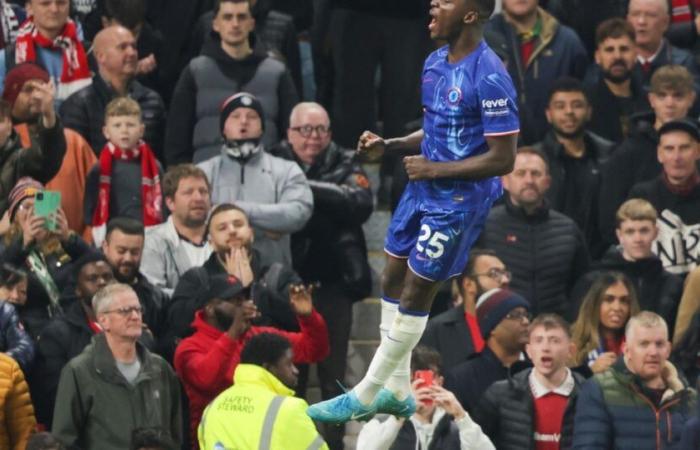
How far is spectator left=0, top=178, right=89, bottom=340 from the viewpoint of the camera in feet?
45.2

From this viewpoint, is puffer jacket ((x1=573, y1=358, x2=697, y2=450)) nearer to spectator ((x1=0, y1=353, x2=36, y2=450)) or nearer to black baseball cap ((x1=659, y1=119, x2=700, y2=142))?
black baseball cap ((x1=659, y1=119, x2=700, y2=142))

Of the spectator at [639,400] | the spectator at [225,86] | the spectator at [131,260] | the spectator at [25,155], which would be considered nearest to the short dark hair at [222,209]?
the spectator at [131,260]

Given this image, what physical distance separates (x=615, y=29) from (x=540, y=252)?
256cm

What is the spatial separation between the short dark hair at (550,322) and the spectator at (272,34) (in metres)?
4.03

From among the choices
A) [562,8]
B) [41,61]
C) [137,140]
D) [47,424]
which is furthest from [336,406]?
[562,8]

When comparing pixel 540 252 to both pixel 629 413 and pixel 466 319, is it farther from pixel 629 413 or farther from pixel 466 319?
pixel 629 413

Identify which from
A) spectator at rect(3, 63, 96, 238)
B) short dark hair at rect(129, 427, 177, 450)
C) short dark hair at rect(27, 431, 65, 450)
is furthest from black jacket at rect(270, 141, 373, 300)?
short dark hair at rect(27, 431, 65, 450)

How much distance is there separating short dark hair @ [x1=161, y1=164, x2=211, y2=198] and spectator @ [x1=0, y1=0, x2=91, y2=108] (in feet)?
5.62

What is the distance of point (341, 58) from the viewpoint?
16.8 meters

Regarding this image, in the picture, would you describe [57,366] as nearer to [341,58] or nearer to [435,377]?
[435,377]

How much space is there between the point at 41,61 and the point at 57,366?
3293mm

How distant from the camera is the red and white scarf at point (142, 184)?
15.0m

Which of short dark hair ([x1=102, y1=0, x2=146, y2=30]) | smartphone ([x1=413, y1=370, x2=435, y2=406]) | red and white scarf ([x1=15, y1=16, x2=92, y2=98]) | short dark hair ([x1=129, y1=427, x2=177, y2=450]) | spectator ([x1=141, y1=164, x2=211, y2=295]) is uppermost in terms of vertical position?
short dark hair ([x1=102, y1=0, x2=146, y2=30])

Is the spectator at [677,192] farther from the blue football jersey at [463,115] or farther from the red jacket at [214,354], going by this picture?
the blue football jersey at [463,115]
